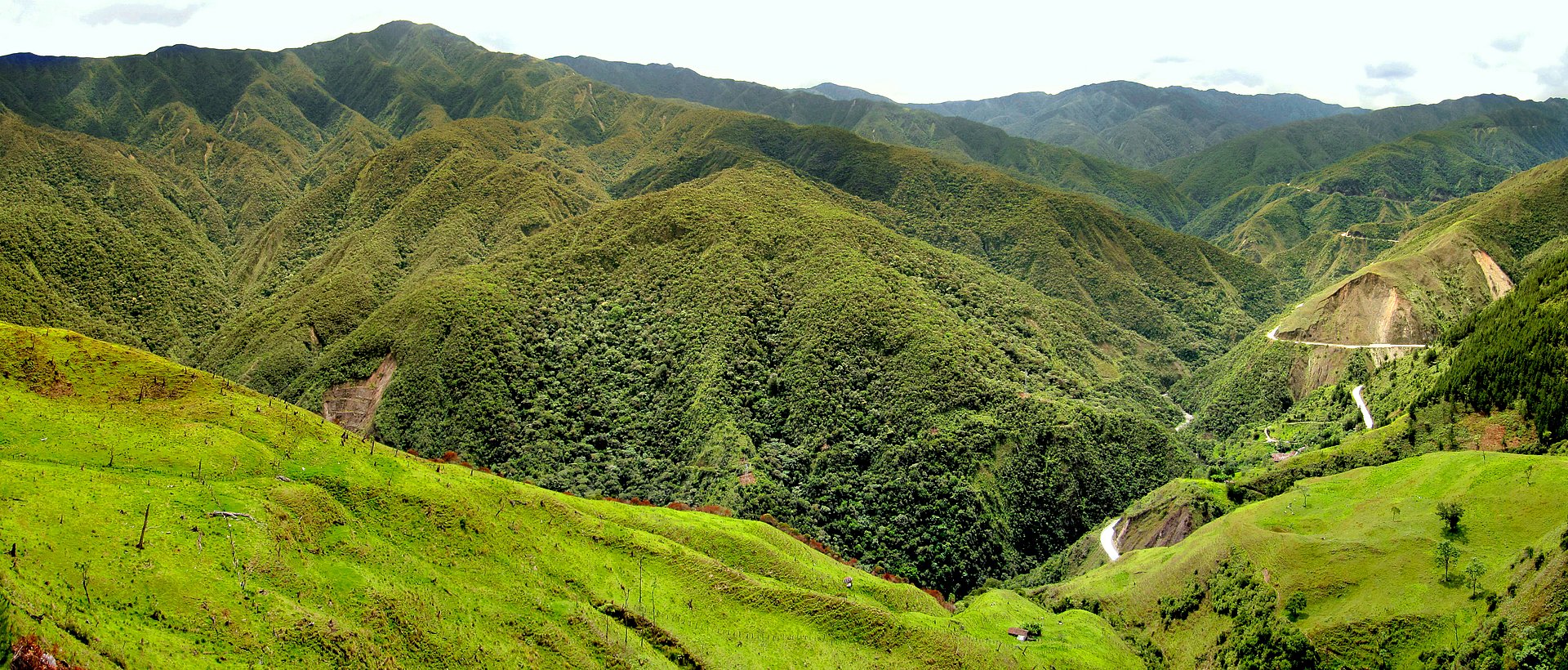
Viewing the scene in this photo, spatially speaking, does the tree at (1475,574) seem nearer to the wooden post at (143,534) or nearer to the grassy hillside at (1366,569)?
the grassy hillside at (1366,569)

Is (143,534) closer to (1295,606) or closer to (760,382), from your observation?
(1295,606)

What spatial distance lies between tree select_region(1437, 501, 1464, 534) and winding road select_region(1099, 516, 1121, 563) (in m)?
40.8

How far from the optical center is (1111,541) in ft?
384

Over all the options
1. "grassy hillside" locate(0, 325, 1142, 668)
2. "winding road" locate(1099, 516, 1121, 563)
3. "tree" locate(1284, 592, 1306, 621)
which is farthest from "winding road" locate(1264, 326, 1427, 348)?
"grassy hillside" locate(0, 325, 1142, 668)

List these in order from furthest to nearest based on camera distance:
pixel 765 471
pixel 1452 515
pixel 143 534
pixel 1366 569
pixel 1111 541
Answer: pixel 765 471 < pixel 1111 541 < pixel 1452 515 < pixel 1366 569 < pixel 143 534

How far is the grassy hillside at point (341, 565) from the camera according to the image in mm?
40688

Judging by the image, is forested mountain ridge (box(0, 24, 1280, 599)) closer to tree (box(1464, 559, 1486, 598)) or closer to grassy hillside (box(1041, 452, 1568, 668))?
grassy hillside (box(1041, 452, 1568, 668))

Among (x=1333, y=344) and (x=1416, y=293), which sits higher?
(x=1416, y=293)

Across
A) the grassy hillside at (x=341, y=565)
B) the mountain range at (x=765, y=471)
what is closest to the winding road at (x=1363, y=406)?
the mountain range at (x=765, y=471)

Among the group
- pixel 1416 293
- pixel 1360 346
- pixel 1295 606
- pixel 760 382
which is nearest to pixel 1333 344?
pixel 1360 346

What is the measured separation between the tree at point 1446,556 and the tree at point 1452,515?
15.3 feet

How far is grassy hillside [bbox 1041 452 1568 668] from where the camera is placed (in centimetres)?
6419

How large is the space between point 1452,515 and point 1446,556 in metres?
7.10

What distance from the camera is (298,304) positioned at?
189375 mm
